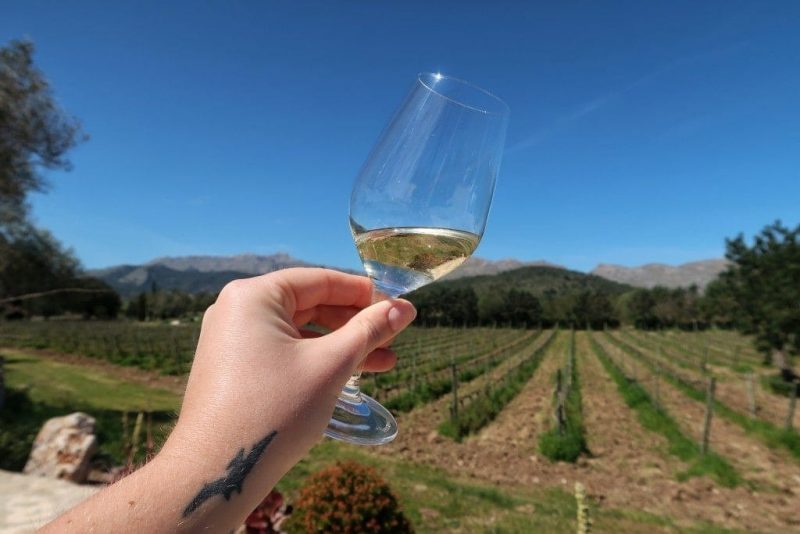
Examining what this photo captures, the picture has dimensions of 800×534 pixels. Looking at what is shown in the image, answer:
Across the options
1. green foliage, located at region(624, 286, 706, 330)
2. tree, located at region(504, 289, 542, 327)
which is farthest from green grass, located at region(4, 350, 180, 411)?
green foliage, located at region(624, 286, 706, 330)

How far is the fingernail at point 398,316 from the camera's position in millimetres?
1425

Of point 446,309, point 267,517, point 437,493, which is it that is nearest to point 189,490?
point 267,517

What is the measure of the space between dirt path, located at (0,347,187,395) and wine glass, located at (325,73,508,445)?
768 inches

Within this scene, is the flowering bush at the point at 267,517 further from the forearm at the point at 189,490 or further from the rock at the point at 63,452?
the forearm at the point at 189,490

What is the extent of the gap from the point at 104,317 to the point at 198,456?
97050 mm

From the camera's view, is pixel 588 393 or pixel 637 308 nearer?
pixel 588 393

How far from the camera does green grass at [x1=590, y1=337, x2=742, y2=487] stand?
11.2 metres

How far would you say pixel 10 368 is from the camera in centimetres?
2409

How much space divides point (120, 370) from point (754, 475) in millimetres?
28654

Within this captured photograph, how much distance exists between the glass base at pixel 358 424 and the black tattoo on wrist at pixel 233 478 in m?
0.32

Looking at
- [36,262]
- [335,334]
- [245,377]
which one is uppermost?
[36,262]

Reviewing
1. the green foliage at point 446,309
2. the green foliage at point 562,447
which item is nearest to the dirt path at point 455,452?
the green foliage at point 562,447

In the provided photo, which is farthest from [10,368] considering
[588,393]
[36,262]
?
[588,393]

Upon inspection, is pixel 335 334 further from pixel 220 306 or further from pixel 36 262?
pixel 36 262
